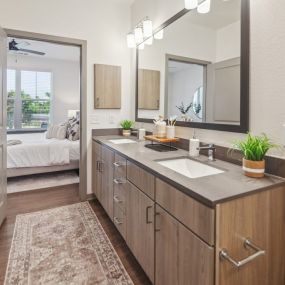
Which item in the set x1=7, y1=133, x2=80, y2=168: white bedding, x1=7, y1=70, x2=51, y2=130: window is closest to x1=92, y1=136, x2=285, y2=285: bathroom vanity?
x1=7, y1=133, x2=80, y2=168: white bedding

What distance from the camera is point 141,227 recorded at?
57.1 inches

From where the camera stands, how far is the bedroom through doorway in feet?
12.8

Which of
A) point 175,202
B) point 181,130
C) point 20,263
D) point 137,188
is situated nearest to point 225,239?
point 175,202

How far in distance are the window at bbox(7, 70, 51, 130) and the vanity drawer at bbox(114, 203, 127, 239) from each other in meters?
4.83

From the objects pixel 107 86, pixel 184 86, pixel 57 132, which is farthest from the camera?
pixel 57 132

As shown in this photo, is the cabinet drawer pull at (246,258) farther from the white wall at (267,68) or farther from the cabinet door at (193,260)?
the white wall at (267,68)

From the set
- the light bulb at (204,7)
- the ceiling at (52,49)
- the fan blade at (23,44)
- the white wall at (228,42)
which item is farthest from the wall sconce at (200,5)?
the fan blade at (23,44)

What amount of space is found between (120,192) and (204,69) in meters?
1.20

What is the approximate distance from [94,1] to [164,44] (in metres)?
1.21

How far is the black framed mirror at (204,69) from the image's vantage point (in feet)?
4.71

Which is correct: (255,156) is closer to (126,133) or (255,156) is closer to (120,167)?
(120,167)

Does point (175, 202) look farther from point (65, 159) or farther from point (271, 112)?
point (65, 159)

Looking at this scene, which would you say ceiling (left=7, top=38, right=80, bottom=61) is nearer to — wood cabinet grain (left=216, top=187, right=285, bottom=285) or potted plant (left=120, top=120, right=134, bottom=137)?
potted plant (left=120, top=120, right=134, bottom=137)

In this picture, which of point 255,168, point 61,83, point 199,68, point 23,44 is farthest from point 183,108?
point 61,83
